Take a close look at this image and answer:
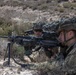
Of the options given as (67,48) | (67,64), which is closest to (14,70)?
(67,48)

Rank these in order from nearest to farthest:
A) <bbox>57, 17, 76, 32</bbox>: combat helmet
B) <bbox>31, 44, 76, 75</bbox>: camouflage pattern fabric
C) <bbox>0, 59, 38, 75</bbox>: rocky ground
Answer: <bbox>31, 44, 76, 75</bbox>: camouflage pattern fabric → <bbox>57, 17, 76, 32</bbox>: combat helmet → <bbox>0, 59, 38, 75</bbox>: rocky ground

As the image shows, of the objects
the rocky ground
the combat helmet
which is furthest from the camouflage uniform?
the rocky ground

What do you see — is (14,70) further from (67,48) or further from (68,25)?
(68,25)

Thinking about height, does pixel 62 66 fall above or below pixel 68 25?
below

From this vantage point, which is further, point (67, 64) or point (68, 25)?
point (68, 25)

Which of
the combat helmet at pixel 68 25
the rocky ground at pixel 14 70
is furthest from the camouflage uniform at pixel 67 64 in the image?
the rocky ground at pixel 14 70

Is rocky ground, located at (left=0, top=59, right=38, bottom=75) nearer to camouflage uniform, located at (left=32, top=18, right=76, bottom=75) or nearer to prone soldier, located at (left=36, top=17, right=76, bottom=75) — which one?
camouflage uniform, located at (left=32, top=18, right=76, bottom=75)

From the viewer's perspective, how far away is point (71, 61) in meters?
5.18

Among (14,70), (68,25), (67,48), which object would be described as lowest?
(14,70)

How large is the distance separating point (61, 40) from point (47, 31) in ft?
1.96

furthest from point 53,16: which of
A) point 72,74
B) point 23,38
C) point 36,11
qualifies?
point 72,74

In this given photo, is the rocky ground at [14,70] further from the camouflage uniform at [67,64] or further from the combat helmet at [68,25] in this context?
the combat helmet at [68,25]

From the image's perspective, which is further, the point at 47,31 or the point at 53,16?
the point at 53,16

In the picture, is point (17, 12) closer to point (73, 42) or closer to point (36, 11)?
point (36, 11)
